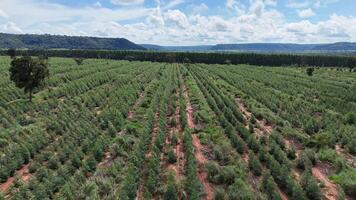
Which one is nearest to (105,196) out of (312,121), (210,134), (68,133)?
(68,133)

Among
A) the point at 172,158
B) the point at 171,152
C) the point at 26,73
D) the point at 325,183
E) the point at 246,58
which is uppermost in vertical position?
the point at 26,73

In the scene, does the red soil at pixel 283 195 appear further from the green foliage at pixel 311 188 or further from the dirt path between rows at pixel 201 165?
the dirt path between rows at pixel 201 165

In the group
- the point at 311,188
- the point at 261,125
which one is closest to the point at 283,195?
the point at 311,188

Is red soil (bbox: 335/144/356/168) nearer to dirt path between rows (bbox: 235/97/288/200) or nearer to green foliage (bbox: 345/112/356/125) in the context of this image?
dirt path between rows (bbox: 235/97/288/200)

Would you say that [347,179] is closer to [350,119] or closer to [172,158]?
[172,158]

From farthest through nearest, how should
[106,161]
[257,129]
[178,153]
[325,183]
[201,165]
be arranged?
[257,129] → [178,153] → [106,161] → [201,165] → [325,183]

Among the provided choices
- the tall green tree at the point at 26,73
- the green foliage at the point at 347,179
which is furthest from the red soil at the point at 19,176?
the tall green tree at the point at 26,73
